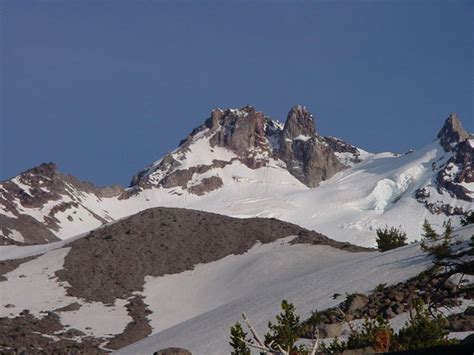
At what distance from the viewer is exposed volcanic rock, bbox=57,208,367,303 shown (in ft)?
214

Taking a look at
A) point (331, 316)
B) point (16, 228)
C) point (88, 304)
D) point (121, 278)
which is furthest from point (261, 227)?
point (16, 228)

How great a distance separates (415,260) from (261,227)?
43.2 metres

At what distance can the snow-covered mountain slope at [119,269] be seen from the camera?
2051 inches

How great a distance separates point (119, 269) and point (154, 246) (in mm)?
6330

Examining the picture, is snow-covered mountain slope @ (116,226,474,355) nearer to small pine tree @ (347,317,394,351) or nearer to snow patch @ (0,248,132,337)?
snow patch @ (0,248,132,337)

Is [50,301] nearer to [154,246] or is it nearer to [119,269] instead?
[119,269]

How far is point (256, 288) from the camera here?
57.9 m

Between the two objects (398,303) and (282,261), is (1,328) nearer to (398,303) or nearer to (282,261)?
(282,261)

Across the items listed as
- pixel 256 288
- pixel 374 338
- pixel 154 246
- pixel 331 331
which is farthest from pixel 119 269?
pixel 374 338

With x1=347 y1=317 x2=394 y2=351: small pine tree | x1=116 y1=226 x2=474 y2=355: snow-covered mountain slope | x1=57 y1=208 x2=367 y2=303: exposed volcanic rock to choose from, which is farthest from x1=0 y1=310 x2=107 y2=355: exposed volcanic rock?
x1=347 y1=317 x2=394 y2=351: small pine tree

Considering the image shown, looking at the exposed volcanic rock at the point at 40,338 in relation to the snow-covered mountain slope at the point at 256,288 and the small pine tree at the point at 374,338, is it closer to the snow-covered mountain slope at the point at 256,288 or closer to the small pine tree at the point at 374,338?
the snow-covered mountain slope at the point at 256,288

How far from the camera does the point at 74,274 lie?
65.7 m

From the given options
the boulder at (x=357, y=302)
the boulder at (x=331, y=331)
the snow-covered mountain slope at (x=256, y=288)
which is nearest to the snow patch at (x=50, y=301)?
the snow-covered mountain slope at (x=256, y=288)

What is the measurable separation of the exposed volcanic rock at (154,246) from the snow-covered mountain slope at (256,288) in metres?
2.98
